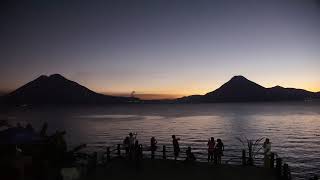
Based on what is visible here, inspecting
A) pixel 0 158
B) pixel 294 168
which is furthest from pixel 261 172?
pixel 294 168

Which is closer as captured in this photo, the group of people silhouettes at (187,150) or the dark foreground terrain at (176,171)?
the dark foreground terrain at (176,171)

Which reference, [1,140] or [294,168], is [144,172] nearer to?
[1,140]

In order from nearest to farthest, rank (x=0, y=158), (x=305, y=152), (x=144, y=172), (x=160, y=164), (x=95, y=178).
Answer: (x=0, y=158), (x=95, y=178), (x=144, y=172), (x=160, y=164), (x=305, y=152)

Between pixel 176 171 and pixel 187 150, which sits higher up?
pixel 187 150

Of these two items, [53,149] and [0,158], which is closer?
[0,158]

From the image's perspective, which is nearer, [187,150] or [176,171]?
[176,171]

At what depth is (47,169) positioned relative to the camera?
692 inches

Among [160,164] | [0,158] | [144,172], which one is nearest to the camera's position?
[0,158]

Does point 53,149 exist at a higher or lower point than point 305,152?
higher

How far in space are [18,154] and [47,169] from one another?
4.91 feet

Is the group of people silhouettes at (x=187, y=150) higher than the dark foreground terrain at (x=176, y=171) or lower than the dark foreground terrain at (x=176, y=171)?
higher

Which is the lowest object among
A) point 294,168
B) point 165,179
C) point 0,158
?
point 294,168

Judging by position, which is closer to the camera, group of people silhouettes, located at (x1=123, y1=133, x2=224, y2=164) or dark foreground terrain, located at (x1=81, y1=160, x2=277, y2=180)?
dark foreground terrain, located at (x1=81, y1=160, x2=277, y2=180)

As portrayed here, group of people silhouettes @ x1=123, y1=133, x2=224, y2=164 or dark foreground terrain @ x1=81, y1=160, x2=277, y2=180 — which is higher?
group of people silhouettes @ x1=123, y1=133, x2=224, y2=164
